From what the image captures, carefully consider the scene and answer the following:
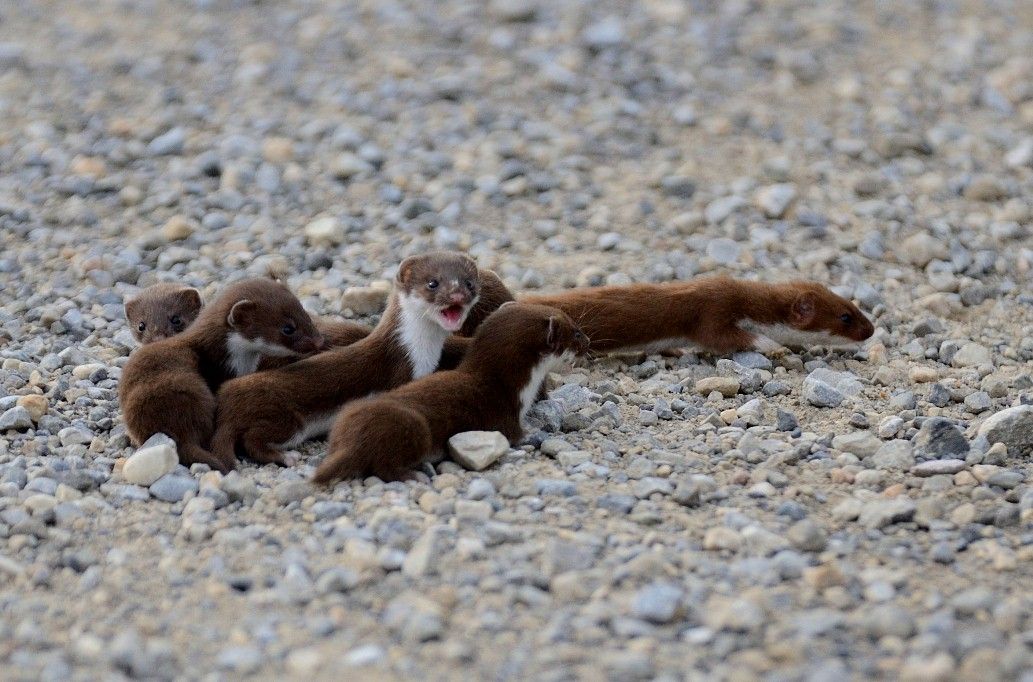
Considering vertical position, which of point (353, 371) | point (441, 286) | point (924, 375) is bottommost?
point (924, 375)

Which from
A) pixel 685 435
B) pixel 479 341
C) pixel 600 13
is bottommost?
pixel 685 435

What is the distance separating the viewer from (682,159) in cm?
1145

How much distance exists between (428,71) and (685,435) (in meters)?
6.30

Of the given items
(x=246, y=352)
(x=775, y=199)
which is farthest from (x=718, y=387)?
(x=775, y=199)

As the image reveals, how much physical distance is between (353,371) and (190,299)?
138 centimetres

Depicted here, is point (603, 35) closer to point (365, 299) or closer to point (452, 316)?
point (365, 299)

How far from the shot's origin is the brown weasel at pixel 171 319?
7965 mm

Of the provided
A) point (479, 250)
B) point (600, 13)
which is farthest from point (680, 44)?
point (479, 250)

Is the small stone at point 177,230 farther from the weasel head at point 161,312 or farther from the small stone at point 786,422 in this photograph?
the small stone at point 786,422

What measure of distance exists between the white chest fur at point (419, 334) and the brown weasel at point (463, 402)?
24 centimetres

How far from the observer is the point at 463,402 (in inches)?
276

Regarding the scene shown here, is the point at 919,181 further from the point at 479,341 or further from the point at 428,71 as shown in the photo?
the point at 479,341

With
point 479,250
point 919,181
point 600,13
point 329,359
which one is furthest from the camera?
point 600,13

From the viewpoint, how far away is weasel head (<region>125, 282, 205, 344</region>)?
802 centimetres
